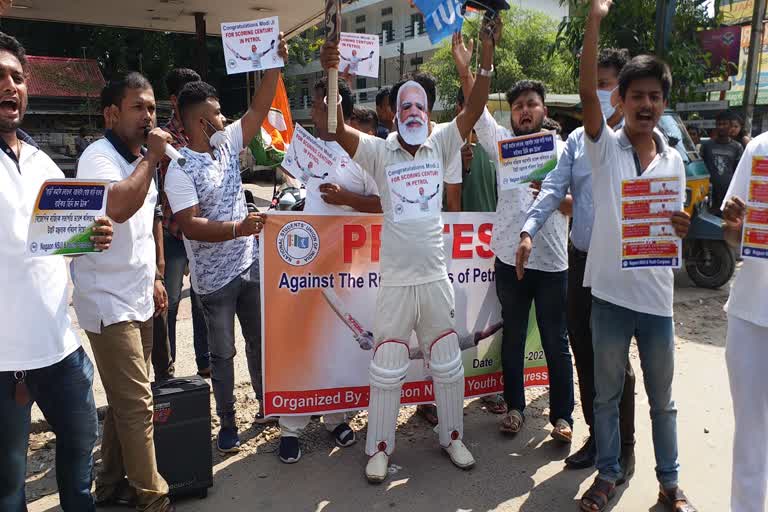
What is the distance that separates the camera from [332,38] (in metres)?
3.09

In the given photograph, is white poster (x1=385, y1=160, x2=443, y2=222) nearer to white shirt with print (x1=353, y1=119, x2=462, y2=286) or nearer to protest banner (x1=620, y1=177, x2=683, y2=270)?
white shirt with print (x1=353, y1=119, x2=462, y2=286)

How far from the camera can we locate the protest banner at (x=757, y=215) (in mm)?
2268

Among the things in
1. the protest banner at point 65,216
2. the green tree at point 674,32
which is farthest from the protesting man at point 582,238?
the green tree at point 674,32

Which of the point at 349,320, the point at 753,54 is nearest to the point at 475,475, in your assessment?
the point at 349,320

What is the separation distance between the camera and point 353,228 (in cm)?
387

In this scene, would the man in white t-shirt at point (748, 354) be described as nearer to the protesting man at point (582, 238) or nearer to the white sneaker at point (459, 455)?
the protesting man at point (582, 238)

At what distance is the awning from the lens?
8969 millimetres

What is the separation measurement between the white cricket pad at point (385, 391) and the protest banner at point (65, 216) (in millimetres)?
1661

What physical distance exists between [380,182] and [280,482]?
70.0 inches

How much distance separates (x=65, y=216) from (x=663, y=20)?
994 centimetres

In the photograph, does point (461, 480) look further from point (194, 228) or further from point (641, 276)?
point (194, 228)

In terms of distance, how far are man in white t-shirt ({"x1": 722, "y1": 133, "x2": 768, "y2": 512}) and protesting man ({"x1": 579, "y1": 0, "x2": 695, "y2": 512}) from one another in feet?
0.86

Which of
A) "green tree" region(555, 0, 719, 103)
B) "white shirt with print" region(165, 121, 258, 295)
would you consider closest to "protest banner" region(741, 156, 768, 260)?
"white shirt with print" region(165, 121, 258, 295)

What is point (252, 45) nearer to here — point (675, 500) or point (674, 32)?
point (675, 500)
